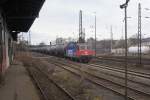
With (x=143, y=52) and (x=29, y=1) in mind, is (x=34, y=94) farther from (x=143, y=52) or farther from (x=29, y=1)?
(x=143, y=52)

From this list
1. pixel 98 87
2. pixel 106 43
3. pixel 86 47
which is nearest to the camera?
pixel 98 87

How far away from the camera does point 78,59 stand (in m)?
44.2

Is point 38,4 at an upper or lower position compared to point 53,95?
upper

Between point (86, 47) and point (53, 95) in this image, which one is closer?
point (53, 95)

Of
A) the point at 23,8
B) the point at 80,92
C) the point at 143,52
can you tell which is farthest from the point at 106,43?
the point at 80,92

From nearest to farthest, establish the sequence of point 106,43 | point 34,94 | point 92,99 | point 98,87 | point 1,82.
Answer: point 92,99 < point 34,94 < point 98,87 < point 1,82 < point 106,43

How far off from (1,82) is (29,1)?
17.8ft

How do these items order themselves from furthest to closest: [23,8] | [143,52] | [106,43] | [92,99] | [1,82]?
[106,43] → [143,52] → [23,8] → [1,82] → [92,99]

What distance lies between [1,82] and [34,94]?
4.82 metres

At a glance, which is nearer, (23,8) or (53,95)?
(53,95)

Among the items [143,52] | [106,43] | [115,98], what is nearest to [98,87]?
[115,98]

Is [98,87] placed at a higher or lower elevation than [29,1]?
lower

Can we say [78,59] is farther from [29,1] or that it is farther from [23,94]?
[23,94]

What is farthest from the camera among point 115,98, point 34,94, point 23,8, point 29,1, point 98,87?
point 23,8
